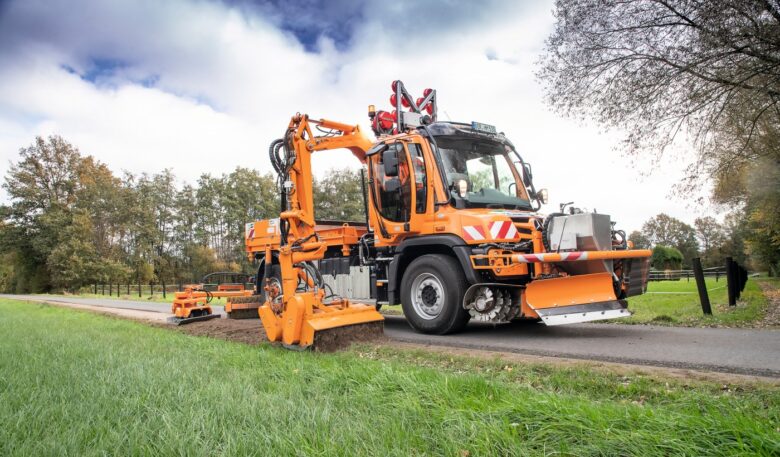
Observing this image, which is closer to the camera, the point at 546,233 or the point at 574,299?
the point at 574,299

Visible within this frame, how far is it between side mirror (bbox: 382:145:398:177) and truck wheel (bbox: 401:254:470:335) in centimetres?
140

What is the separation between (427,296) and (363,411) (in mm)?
4636

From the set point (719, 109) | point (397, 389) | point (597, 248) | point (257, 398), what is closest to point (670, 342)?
point (597, 248)

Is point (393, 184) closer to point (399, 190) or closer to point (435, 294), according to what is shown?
point (399, 190)

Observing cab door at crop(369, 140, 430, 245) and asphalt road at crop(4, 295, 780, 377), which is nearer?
asphalt road at crop(4, 295, 780, 377)

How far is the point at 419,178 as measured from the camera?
8.00 m

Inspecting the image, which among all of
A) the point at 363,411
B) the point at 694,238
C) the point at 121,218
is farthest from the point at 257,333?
the point at 694,238

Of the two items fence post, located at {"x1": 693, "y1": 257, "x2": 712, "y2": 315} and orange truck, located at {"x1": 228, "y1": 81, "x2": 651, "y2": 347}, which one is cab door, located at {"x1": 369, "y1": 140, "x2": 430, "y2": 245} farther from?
fence post, located at {"x1": 693, "y1": 257, "x2": 712, "y2": 315}

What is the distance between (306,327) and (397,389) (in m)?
2.62

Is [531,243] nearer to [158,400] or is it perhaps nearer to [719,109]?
[158,400]

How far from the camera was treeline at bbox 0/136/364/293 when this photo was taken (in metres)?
41.8

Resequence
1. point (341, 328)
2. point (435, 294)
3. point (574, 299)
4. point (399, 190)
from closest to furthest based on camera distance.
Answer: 1. point (341, 328)
2. point (574, 299)
3. point (435, 294)
4. point (399, 190)

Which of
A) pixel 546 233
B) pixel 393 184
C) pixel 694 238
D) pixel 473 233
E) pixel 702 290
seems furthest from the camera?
pixel 694 238

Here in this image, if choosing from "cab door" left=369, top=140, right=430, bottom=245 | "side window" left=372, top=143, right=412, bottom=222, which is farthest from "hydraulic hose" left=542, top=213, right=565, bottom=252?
"side window" left=372, top=143, right=412, bottom=222
